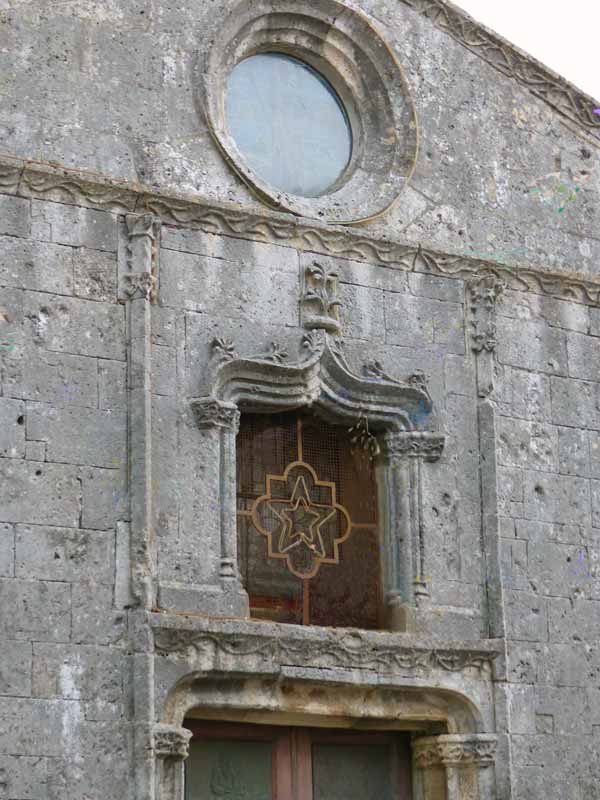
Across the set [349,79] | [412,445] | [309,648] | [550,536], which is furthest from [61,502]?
[349,79]

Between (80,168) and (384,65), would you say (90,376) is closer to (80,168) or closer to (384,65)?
(80,168)

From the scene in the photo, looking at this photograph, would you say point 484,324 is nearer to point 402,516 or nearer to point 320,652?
point 402,516

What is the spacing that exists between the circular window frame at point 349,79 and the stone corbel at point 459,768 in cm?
341

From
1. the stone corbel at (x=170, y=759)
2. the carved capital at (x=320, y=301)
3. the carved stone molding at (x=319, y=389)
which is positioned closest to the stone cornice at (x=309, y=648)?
the stone corbel at (x=170, y=759)

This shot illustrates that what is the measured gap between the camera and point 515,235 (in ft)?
45.0

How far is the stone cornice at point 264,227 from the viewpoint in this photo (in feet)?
39.0

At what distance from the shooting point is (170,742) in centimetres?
1134

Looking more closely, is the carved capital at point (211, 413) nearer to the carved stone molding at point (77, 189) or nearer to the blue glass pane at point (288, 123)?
the carved stone molding at point (77, 189)

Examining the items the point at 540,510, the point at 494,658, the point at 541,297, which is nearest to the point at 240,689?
the point at 494,658

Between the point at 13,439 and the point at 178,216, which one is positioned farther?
the point at 178,216

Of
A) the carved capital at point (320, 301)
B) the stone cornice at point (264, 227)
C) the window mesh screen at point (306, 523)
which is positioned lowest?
the window mesh screen at point (306, 523)

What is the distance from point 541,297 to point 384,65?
1.91 meters

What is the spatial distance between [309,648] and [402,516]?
1.16 metres

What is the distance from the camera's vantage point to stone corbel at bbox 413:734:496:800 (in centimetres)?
1234
